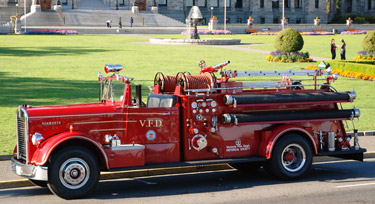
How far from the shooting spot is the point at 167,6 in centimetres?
11050

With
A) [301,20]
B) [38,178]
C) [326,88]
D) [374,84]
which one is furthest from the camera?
[301,20]

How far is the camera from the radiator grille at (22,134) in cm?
1139

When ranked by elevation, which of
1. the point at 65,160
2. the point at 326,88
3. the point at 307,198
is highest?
the point at 326,88

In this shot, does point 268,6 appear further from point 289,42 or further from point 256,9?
point 289,42

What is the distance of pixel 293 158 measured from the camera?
42.6 ft

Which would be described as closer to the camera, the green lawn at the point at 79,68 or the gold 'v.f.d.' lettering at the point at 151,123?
the gold 'v.f.d.' lettering at the point at 151,123

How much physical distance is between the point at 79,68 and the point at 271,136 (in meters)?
23.6

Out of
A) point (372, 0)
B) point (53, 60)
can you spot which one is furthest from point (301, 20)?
point (53, 60)

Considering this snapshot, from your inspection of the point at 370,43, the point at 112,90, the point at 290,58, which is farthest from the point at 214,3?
the point at 112,90

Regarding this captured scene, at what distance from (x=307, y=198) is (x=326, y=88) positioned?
3.06m

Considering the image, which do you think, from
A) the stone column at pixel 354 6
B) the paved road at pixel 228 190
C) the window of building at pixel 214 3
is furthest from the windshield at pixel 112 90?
the stone column at pixel 354 6

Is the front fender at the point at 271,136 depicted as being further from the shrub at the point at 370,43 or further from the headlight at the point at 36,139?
the shrub at the point at 370,43

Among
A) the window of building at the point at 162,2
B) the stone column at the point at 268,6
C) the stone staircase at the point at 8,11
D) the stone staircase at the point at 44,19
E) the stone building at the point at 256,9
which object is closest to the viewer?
the stone staircase at the point at 44,19

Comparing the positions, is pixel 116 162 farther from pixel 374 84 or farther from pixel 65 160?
pixel 374 84
